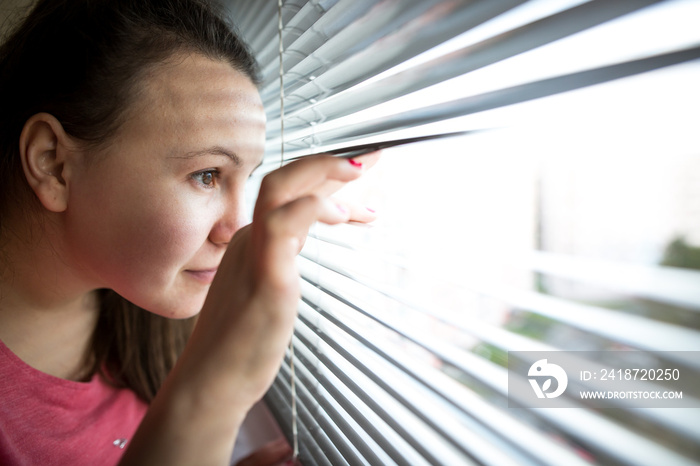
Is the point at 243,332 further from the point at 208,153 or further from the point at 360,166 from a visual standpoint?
the point at 208,153

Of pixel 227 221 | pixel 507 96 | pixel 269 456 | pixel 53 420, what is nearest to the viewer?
pixel 507 96

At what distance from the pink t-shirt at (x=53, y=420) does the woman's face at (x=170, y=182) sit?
15.6 inches

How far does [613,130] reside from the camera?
505mm

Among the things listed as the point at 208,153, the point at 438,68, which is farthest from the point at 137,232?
the point at 438,68

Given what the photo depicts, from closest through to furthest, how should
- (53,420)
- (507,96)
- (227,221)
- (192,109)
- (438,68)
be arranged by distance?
(507,96) < (438,68) < (192,109) < (227,221) < (53,420)

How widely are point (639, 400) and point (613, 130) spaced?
1.09 feet

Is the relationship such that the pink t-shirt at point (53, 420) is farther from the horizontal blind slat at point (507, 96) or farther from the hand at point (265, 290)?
the horizontal blind slat at point (507, 96)

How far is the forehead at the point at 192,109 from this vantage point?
92 centimetres

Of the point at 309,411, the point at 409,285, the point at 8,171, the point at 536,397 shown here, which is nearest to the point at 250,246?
the point at 409,285

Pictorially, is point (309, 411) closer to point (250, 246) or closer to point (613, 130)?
point (250, 246)

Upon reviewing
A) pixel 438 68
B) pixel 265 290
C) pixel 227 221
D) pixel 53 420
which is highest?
pixel 438 68

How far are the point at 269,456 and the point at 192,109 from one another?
1073mm

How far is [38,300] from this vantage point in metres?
1.18

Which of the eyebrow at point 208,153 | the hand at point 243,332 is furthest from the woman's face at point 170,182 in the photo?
the hand at point 243,332
